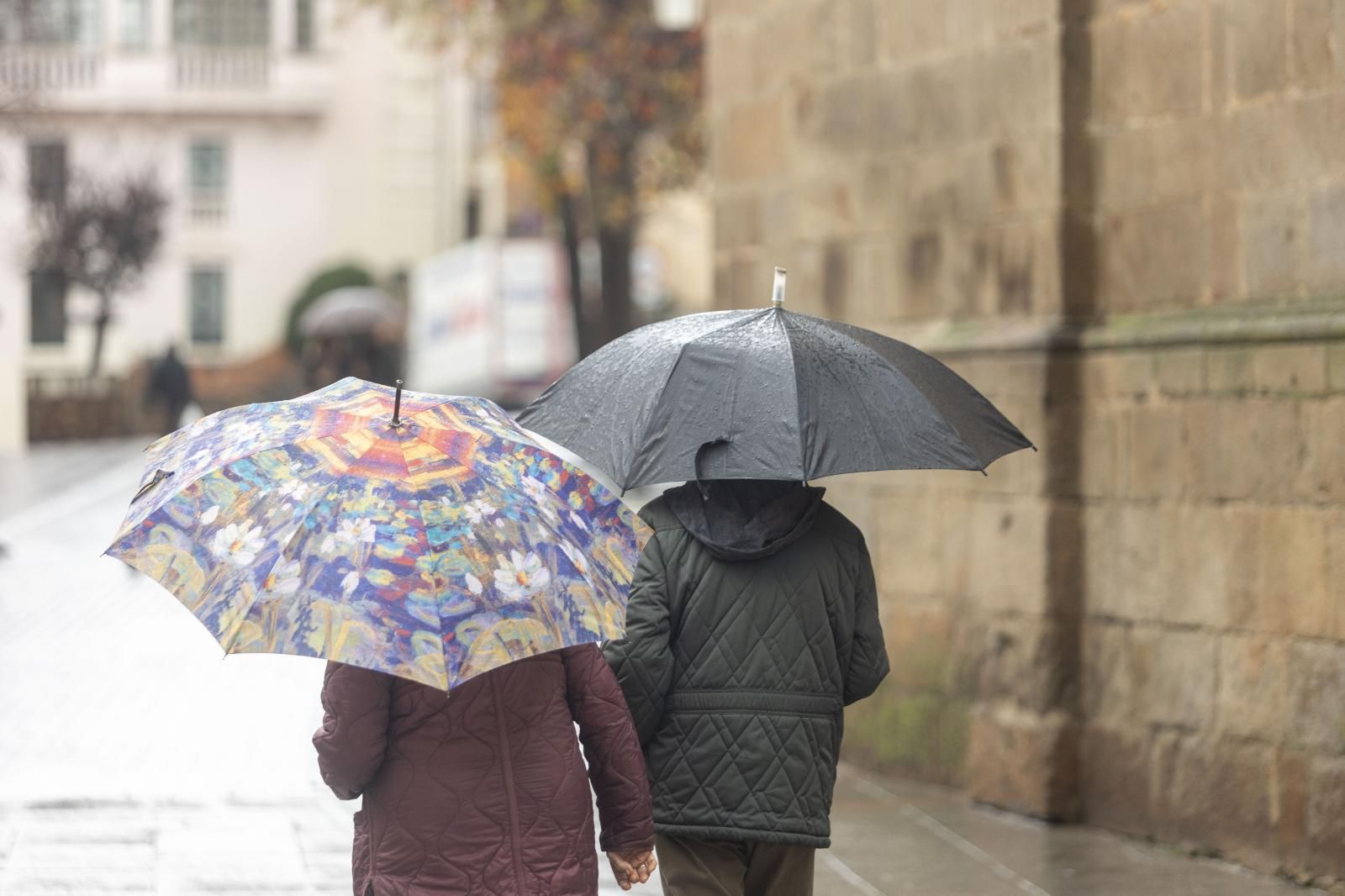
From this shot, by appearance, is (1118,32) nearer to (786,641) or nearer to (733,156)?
(733,156)

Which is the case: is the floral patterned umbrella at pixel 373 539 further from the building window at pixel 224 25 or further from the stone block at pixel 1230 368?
the building window at pixel 224 25

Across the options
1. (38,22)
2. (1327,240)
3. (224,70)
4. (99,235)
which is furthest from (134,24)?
(1327,240)

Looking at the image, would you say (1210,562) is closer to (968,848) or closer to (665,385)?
(968,848)

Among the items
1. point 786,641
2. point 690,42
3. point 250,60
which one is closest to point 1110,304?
point 786,641

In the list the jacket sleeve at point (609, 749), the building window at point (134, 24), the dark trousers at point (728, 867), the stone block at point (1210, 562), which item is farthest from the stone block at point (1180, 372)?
the building window at point (134, 24)

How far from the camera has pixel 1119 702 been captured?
26.3 feet

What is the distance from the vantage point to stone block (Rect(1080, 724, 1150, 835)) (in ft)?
25.9

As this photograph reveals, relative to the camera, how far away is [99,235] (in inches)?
1615

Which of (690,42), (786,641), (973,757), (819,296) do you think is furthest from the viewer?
(690,42)

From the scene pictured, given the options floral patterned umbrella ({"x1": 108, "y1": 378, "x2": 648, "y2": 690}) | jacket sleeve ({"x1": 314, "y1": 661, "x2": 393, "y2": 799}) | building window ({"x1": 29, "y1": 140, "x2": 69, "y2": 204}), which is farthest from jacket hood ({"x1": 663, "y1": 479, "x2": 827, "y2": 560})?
building window ({"x1": 29, "y1": 140, "x2": 69, "y2": 204})

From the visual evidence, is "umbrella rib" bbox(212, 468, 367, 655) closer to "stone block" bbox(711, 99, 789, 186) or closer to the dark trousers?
the dark trousers

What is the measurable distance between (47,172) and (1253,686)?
3881 centimetres

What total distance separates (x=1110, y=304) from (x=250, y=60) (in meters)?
43.6

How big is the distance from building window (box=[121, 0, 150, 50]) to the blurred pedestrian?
21.4 meters
